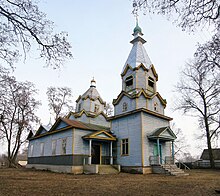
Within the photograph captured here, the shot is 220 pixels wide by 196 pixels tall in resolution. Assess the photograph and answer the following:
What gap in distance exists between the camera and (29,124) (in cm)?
2766

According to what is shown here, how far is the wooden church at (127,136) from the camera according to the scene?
51.3ft

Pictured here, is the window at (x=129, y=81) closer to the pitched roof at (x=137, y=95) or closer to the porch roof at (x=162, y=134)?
the pitched roof at (x=137, y=95)

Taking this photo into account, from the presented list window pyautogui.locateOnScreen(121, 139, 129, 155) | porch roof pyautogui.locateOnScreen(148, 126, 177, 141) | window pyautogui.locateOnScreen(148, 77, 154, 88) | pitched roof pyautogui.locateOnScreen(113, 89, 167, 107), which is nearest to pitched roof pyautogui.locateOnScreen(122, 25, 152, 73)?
window pyautogui.locateOnScreen(148, 77, 154, 88)

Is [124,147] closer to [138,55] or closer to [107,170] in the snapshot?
[107,170]

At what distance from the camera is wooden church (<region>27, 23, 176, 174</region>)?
15647mm

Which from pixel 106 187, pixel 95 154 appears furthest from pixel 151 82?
pixel 106 187

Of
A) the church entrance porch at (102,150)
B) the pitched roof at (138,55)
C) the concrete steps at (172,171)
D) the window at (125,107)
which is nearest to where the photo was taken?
the concrete steps at (172,171)

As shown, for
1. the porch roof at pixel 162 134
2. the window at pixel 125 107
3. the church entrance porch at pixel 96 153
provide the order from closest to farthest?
the porch roof at pixel 162 134, the church entrance porch at pixel 96 153, the window at pixel 125 107

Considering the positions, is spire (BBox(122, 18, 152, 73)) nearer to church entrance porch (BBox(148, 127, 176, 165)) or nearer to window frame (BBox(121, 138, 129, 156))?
church entrance porch (BBox(148, 127, 176, 165))

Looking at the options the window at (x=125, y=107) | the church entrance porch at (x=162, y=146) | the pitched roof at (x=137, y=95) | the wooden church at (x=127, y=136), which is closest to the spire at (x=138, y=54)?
the wooden church at (x=127, y=136)

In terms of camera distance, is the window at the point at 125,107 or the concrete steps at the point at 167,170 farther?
the window at the point at 125,107

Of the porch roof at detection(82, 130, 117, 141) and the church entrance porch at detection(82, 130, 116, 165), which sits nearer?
the porch roof at detection(82, 130, 117, 141)

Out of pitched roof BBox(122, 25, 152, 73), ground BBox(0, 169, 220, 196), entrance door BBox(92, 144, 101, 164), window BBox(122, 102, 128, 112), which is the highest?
pitched roof BBox(122, 25, 152, 73)

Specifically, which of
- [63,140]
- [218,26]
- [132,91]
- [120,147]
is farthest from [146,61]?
[218,26]
